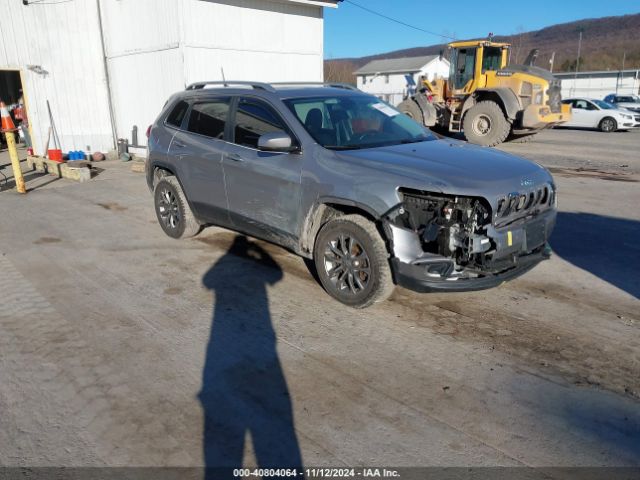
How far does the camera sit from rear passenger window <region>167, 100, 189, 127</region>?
6.28 metres

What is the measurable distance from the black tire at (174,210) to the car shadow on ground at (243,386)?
1459 millimetres

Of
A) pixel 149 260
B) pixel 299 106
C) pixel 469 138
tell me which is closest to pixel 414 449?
pixel 299 106

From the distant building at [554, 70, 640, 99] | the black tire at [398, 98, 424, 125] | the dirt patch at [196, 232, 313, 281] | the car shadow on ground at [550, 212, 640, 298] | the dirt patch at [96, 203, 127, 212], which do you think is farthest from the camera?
the distant building at [554, 70, 640, 99]

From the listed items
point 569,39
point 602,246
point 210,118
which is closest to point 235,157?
point 210,118

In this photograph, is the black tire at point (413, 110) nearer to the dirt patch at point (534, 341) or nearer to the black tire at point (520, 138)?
the black tire at point (520, 138)

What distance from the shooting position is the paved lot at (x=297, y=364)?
2.85 metres

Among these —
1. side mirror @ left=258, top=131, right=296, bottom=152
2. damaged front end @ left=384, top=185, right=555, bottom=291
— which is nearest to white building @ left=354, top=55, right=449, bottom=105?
side mirror @ left=258, top=131, right=296, bottom=152

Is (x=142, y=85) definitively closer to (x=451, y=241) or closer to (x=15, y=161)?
(x=15, y=161)

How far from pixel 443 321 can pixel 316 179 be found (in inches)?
65.4

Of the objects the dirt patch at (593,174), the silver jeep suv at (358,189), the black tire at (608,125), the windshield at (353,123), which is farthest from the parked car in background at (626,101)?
the silver jeep suv at (358,189)

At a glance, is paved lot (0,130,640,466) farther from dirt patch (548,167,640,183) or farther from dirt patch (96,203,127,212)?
dirt patch (548,167,640,183)

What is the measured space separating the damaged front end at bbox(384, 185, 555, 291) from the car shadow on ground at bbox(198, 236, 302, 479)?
4.16 ft

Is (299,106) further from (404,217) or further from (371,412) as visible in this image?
(371,412)

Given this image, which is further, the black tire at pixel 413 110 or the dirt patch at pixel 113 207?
the black tire at pixel 413 110
